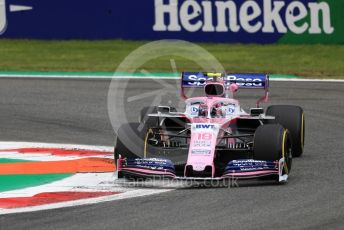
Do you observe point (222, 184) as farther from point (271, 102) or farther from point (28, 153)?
point (271, 102)

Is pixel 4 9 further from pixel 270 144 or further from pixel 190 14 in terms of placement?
pixel 270 144

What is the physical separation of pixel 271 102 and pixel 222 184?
26.3 ft

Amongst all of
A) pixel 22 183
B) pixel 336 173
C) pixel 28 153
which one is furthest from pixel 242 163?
pixel 28 153

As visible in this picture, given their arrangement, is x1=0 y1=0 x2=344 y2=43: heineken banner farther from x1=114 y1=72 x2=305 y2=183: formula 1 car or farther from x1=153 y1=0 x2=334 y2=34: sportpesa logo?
x1=114 y1=72 x2=305 y2=183: formula 1 car

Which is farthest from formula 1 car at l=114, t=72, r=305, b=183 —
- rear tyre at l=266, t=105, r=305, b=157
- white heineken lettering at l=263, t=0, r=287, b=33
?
white heineken lettering at l=263, t=0, r=287, b=33

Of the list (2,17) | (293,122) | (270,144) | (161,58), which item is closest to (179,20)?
(161,58)

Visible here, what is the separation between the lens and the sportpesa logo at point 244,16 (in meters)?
25.5

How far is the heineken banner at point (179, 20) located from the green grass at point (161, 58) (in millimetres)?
227

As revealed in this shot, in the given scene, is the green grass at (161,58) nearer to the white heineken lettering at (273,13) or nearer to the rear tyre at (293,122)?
the white heineken lettering at (273,13)

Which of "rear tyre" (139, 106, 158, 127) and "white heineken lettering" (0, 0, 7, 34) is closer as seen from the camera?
"rear tyre" (139, 106, 158, 127)

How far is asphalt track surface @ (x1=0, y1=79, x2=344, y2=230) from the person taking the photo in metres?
9.95

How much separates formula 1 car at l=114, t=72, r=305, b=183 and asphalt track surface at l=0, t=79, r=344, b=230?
A: 0.93 ft

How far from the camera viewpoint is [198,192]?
11.5 m

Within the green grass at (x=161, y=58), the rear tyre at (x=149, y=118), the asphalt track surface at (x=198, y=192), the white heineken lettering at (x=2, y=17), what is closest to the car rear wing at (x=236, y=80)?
the rear tyre at (x=149, y=118)
